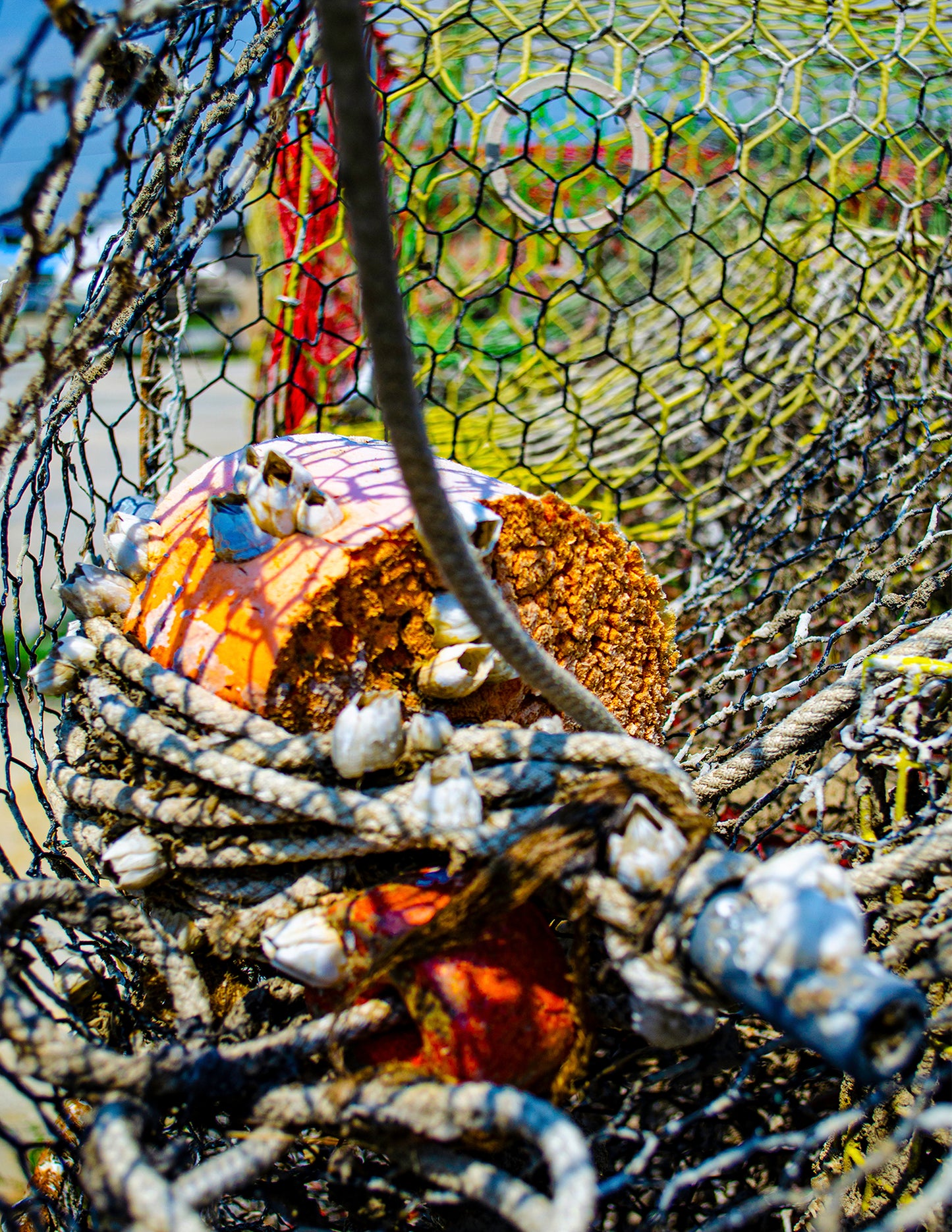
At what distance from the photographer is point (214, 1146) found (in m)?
0.60

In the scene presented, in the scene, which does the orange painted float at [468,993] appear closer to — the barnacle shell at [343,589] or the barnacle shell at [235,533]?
the barnacle shell at [343,589]

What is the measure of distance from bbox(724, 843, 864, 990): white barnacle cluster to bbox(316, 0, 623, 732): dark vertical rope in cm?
16

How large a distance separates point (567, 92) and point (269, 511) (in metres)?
0.72

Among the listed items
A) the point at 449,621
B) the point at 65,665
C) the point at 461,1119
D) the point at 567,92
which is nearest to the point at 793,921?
the point at 461,1119

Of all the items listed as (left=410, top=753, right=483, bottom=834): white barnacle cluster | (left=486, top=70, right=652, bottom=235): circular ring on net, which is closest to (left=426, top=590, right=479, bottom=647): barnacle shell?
(left=410, top=753, right=483, bottom=834): white barnacle cluster

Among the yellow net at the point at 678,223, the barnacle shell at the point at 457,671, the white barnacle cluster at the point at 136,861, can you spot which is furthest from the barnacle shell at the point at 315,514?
the yellow net at the point at 678,223

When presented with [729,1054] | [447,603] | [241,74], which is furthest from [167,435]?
[729,1054]

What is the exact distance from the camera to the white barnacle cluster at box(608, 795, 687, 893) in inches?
17.2

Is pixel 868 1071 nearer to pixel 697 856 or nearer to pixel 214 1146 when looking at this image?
pixel 697 856

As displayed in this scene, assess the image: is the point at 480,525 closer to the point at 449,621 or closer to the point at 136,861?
the point at 449,621

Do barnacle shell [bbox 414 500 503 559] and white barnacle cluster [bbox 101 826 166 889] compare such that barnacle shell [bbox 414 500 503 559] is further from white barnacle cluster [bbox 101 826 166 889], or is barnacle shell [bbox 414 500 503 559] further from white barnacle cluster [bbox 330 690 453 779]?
white barnacle cluster [bbox 101 826 166 889]

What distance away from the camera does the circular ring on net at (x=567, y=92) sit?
1.05 m

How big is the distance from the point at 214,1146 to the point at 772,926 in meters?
0.44

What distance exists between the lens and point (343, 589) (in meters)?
0.57
